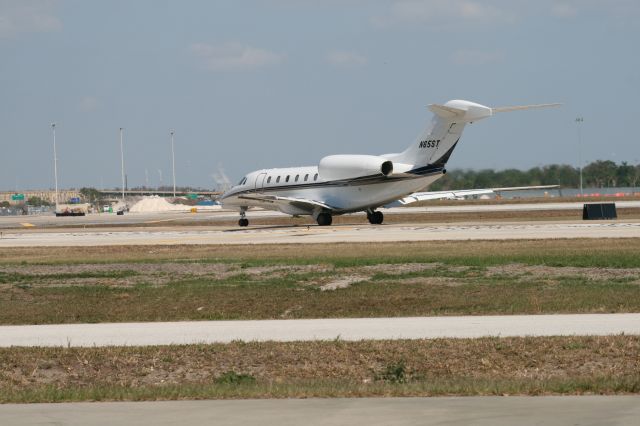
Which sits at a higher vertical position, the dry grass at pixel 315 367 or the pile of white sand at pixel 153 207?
the pile of white sand at pixel 153 207

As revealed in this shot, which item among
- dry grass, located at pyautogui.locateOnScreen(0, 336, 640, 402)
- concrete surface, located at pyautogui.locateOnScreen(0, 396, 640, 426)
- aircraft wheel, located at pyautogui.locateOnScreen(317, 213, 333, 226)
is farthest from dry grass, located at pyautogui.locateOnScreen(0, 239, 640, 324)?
aircraft wheel, located at pyautogui.locateOnScreen(317, 213, 333, 226)

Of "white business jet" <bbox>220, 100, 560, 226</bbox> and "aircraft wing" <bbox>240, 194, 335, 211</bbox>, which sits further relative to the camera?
"aircraft wing" <bbox>240, 194, 335, 211</bbox>

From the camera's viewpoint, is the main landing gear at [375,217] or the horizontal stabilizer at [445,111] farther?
the main landing gear at [375,217]

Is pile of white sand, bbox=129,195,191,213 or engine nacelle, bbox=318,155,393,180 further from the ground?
engine nacelle, bbox=318,155,393,180

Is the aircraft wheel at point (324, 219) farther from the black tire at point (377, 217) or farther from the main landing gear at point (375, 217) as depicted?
the black tire at point (377, 217)

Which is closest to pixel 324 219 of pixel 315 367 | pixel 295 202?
pixel 295 202

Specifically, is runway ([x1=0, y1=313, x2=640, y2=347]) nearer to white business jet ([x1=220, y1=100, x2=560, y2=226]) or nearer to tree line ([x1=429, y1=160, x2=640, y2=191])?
white business jet ([x1=220, y1=100, x2=560, y2=226])

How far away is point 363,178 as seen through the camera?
179ft

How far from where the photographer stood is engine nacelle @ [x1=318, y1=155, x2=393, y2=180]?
2104 inches

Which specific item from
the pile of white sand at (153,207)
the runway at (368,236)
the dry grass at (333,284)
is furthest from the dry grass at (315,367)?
the pile of white sand at (153,207)

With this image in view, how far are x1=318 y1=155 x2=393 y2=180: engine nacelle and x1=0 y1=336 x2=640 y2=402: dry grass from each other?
39424mm

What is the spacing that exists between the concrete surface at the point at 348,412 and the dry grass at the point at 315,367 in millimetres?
699

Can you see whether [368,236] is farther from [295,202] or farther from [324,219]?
[324,219]

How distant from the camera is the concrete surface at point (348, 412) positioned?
9.13 m
